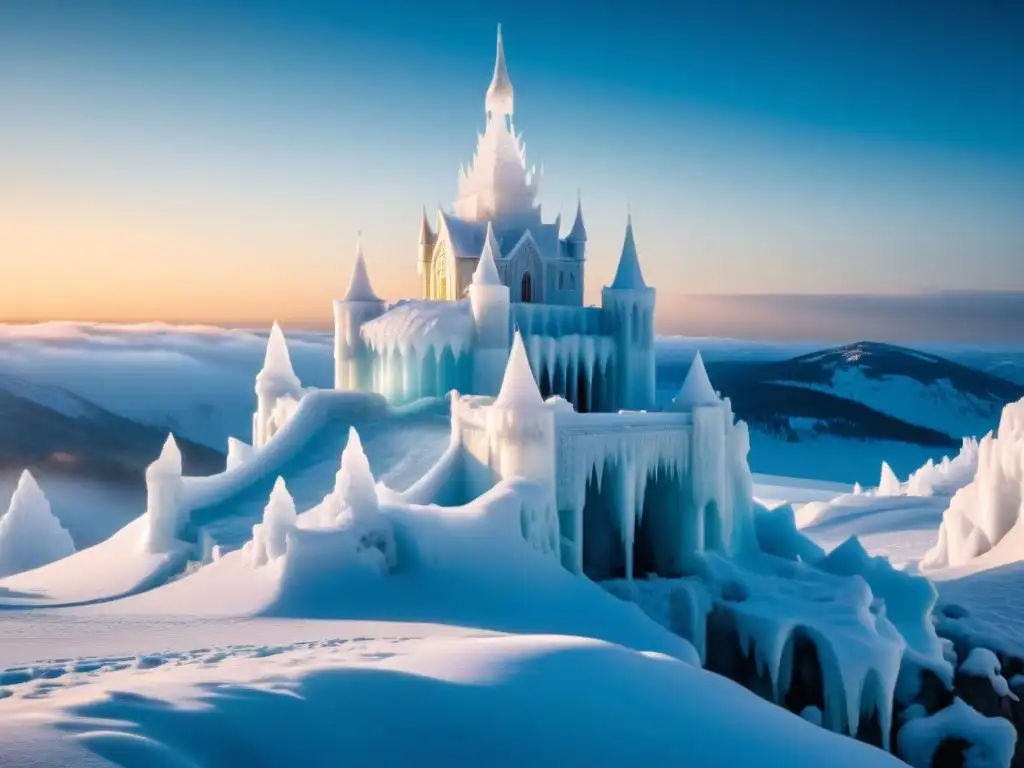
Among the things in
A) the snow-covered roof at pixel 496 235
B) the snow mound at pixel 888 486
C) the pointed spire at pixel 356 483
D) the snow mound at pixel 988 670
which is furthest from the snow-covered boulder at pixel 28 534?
the snow mound at pixel 888 486

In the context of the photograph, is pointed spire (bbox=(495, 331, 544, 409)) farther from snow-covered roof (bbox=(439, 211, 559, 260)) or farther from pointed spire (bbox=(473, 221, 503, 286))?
snow-covered roof (bbox=(439, 211, 559, 260))

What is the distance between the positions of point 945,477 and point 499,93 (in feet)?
100

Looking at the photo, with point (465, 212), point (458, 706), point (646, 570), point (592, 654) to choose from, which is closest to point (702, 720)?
point (592, 654)

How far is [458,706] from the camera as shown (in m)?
11.8

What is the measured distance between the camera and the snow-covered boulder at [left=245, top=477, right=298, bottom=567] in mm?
20297

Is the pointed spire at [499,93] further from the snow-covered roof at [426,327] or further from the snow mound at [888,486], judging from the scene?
the snow mound at [888,486]

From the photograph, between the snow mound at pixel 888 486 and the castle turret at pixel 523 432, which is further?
the snow mound at pixel 888 486

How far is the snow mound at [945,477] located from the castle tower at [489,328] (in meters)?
28.6

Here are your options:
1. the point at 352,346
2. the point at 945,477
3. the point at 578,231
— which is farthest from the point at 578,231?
the point at 945,477

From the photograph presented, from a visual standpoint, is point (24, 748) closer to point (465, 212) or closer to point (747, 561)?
point (747, 561)

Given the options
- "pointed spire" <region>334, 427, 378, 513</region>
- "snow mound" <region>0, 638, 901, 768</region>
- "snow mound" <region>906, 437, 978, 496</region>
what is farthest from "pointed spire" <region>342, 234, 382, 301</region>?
"snow mound" <region>906, 437, 978, 496</region>

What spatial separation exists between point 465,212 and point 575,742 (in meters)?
26.9

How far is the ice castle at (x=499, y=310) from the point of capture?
3122 centimetres

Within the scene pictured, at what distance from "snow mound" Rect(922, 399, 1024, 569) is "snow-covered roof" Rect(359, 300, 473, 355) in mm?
18472
